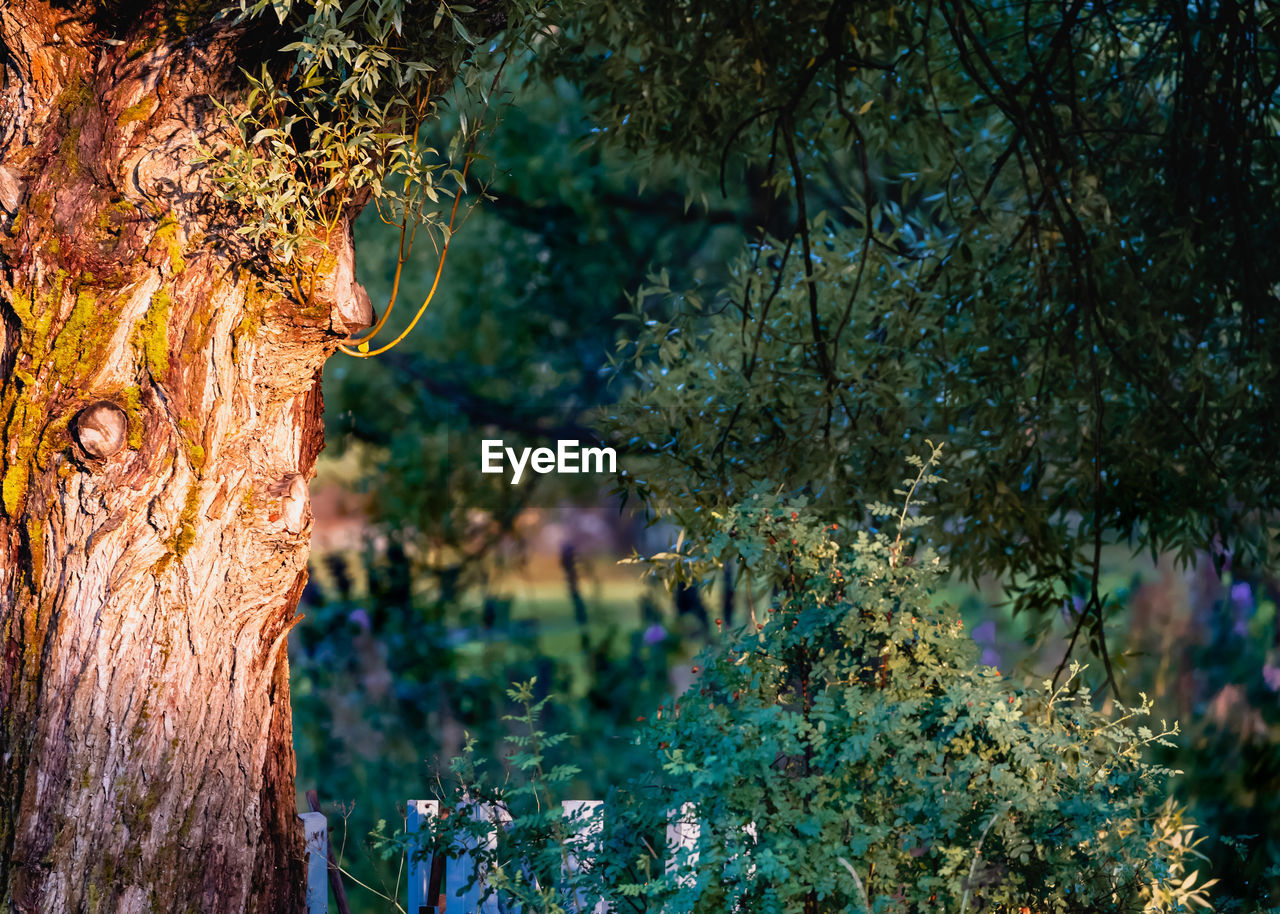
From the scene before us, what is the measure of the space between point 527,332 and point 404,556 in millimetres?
1684

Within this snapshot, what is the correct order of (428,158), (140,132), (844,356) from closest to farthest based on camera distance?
(140,132) < (844,356) < (428,158)

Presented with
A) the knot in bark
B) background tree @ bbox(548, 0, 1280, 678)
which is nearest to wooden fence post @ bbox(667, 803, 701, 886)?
the knot in bark

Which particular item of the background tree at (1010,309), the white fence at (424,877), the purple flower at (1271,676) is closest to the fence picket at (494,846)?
the white fence at (424,877)

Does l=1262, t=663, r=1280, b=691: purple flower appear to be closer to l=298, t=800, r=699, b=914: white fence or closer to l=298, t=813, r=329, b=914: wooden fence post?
l=298, t=800, r=699, b=914: white fence

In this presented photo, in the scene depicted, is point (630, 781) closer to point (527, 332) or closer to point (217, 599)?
point (217, 599)

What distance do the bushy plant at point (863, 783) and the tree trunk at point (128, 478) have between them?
68 centimetres

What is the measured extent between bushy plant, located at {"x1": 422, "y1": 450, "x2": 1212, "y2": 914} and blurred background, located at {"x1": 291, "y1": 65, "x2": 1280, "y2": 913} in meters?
4.64

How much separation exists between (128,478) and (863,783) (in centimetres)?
157

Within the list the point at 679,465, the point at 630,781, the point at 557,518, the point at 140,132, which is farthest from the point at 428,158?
the point at 630,781

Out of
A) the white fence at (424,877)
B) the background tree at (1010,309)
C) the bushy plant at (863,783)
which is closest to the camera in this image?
the bushy plant at (863,783)

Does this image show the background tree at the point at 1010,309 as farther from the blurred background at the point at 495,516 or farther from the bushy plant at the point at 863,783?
the blurred background at the point at 495,516

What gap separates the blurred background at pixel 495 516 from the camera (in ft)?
24.3

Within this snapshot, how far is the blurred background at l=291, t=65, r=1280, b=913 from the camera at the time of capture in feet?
24.3

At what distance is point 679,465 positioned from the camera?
4.44 m
